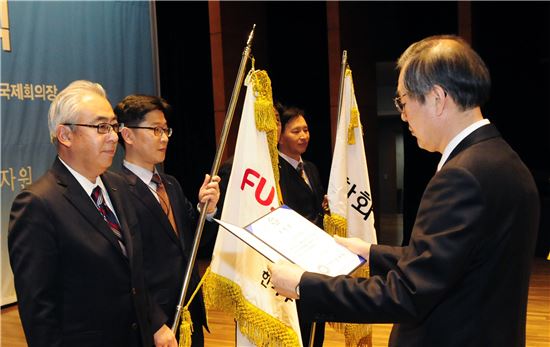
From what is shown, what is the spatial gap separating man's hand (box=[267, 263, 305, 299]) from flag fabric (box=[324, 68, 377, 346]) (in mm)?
1694

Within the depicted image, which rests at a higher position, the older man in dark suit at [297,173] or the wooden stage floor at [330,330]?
the older man in dark suit at [297,173]

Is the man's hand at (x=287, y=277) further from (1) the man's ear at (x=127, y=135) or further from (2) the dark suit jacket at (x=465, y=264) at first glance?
(1) the man's ear at (x=127, y=135)

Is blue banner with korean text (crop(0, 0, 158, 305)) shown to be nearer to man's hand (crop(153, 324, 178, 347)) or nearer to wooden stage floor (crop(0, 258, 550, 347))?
wooden stage floor (crop(0, 258, 550, 347))

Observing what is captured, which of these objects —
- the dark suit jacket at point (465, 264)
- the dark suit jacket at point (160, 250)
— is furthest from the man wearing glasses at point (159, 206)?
the dark suit jacket at point (465, 264)

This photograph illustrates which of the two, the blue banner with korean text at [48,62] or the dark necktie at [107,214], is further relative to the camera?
the blue banner with korean text at [48,62]

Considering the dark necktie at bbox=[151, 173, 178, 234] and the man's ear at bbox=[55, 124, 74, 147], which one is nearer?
the man's ear at bbox=[55, 124, 74, 147]

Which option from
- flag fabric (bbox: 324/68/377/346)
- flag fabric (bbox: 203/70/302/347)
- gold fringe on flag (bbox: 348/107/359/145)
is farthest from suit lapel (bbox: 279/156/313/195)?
flag fabric (bbox: 203/70/302/347)

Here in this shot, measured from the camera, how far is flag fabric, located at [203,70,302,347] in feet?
7.68

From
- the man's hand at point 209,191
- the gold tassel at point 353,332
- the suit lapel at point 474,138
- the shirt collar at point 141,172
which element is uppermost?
the suit lapel at point 474,138

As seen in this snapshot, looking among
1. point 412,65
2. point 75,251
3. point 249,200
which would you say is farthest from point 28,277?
point 412,65

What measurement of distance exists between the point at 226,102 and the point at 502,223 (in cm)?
500

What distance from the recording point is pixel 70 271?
1688 mm

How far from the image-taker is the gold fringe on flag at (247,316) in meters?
2.32

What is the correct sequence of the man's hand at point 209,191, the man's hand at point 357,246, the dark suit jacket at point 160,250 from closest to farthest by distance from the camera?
1. the man's hand at point 357,246
2. the dark suit jacket at point 160,250
3. the man's hand at point 209,191
